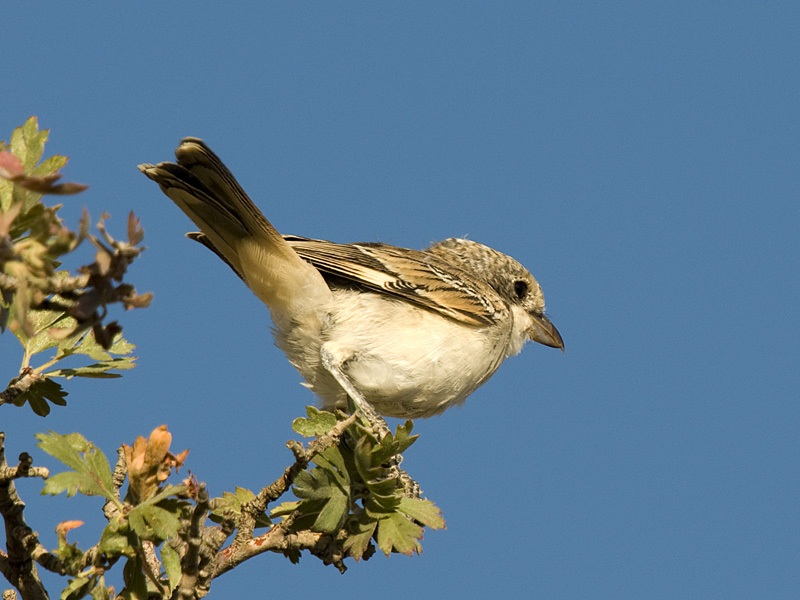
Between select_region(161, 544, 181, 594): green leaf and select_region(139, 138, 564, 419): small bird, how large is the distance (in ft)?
7.95

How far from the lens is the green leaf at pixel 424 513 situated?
400 cm

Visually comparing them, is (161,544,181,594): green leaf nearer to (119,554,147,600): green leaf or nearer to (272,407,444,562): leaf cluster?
(119,554,147,600): green leaf

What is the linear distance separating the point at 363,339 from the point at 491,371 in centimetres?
104

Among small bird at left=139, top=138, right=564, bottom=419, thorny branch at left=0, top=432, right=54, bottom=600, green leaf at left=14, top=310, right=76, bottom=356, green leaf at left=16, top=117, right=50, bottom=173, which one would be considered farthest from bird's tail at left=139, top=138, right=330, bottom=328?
thorny branch at left=0, top=432, right=54, bottom=600

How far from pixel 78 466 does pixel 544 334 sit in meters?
4.74

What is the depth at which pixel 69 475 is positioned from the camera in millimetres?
3158

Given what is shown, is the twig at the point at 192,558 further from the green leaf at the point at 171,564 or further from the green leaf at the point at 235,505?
the green leaf at the point at 235,505

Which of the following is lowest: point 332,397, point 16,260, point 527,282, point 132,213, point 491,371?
point 16,260

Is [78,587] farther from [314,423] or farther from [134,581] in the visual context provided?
[314,423]

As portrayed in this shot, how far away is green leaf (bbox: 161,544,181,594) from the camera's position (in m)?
3.18

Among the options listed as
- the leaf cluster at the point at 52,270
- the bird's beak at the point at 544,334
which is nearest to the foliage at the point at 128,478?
the leaf cluster at the point at 52,270

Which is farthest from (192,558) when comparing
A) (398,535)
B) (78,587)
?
(398,535)

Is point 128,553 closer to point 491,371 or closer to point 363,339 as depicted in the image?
point 363,339

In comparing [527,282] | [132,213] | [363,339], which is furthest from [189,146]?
[527,282]
